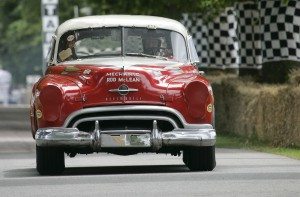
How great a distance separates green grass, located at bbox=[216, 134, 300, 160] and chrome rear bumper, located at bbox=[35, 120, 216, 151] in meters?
3.94

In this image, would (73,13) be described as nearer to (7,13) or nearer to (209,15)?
(7,13)

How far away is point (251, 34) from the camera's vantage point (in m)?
32.1

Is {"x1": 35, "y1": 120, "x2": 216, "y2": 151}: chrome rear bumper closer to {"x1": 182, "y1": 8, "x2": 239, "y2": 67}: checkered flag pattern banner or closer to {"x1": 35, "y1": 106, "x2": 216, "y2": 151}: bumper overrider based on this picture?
{"x1": 35, "y1": 106, "x2": 216, "y2": 151}: bumper overrider

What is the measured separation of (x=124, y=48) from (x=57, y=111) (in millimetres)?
1878

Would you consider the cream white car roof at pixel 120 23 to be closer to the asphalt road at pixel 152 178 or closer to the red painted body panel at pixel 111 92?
the red painted body panel at pixel 111 92

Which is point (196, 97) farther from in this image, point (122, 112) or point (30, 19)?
point (30, 19)

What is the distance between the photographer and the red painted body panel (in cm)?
1758

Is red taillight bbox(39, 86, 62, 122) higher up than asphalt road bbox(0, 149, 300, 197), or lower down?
higher up

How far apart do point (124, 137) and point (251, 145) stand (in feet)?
27.8

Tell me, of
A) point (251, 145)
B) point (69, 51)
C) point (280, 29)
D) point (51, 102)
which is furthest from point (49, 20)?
point (51, 102)

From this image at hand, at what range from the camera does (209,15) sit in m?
36.6

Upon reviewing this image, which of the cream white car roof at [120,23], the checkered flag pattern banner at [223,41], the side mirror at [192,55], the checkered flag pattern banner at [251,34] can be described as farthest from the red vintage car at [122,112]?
the checkered flag pattern banner at [223,41]

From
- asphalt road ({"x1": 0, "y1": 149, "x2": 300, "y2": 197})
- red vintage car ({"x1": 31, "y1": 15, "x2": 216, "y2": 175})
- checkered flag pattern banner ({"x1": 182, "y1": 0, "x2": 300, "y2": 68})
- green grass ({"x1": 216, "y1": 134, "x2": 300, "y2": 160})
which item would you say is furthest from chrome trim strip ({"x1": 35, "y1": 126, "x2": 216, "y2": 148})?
checkered flag pattern banner ({"x1": 182, "y1": 0, "x2": 300, "y2": 68})

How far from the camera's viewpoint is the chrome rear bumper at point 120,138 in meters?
17.4
